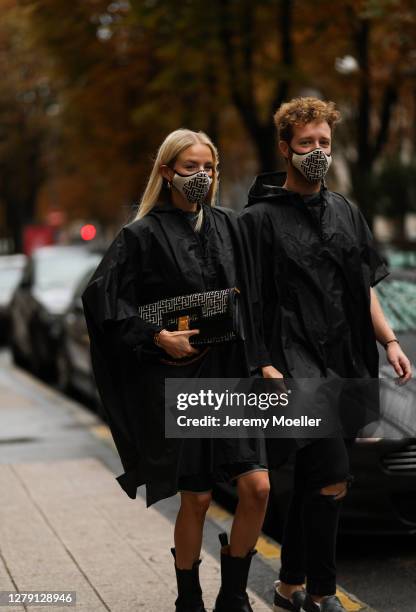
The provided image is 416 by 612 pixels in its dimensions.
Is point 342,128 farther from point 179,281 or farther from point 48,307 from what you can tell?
point 179,281

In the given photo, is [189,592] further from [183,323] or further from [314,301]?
[314,301]

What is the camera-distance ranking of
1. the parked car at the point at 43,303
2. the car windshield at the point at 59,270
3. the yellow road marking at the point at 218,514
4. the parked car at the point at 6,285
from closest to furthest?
the yellow road marking at the point at 218,514 → the parked car at the point at 43,303 → the car windshield at the point at 59,270 → the parked car at the point at 6,285

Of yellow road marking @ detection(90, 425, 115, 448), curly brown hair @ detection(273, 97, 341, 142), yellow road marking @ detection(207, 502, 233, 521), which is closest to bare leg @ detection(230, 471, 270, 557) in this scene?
curly brown hair @ detection(273, 97, 341, 142)

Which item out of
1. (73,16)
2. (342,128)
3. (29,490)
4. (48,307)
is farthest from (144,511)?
(342,128)

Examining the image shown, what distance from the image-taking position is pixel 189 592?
425cm

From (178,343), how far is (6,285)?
62.0 feet

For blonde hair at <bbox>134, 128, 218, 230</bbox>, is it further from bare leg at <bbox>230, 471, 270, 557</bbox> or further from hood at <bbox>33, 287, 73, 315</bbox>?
hood at <bbox>33, 287, 73, 315</bbox>

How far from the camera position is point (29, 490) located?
23.6 ft

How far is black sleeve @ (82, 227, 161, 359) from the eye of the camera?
414 centimetres

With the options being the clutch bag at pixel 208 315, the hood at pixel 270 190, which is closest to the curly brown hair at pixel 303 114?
the hood at pixel 270 190

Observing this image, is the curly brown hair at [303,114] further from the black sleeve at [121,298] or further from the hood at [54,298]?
the hood at [54,298]

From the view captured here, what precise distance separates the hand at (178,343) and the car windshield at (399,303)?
2.95 m

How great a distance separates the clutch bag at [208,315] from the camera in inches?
160

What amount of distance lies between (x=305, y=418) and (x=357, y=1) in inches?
435
